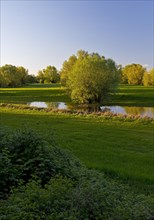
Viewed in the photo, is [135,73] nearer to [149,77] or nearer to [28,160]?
[149,77]

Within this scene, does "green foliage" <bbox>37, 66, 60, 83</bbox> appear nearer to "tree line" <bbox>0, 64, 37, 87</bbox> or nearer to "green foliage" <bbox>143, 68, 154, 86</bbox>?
"tree line" <bbox>0, 64, 37, 87</bbox>

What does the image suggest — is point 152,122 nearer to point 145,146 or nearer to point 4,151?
point 145,146

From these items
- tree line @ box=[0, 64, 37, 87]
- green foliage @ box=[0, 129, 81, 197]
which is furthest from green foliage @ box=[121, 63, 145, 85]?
green foliage @ box=[0, 129, 81, 197]

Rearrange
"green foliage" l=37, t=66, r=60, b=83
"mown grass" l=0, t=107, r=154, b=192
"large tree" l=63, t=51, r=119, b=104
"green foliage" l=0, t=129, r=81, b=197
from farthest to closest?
"green foliage" l=37, t=66, r=60, b=83, "large tree" l=63, t=51, r=119, b=104, "mown grass" l=0, t=107, r=154, b=192, "green foliage" l=0, t=129, r=81, b=197

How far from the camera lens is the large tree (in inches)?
1992

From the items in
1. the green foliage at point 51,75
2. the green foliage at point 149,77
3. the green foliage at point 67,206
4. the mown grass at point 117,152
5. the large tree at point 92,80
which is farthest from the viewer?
the green foliage at point 51,75

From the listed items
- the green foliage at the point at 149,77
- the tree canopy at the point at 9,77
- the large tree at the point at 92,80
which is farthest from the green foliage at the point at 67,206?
the tree canopy at the point at 9,77

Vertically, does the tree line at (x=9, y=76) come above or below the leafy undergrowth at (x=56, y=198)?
above

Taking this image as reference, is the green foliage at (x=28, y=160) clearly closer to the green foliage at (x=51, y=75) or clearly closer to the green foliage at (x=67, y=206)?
the green foliage at (x=67, y=206)

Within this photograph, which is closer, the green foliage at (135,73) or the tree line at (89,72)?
the tree line at (89,72)

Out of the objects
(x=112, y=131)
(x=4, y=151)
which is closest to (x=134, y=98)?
(x=112, y=131)

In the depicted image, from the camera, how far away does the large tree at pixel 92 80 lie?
5059 centimetres

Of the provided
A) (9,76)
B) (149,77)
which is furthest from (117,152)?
(9,76)

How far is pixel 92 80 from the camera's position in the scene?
50469 millimetres
